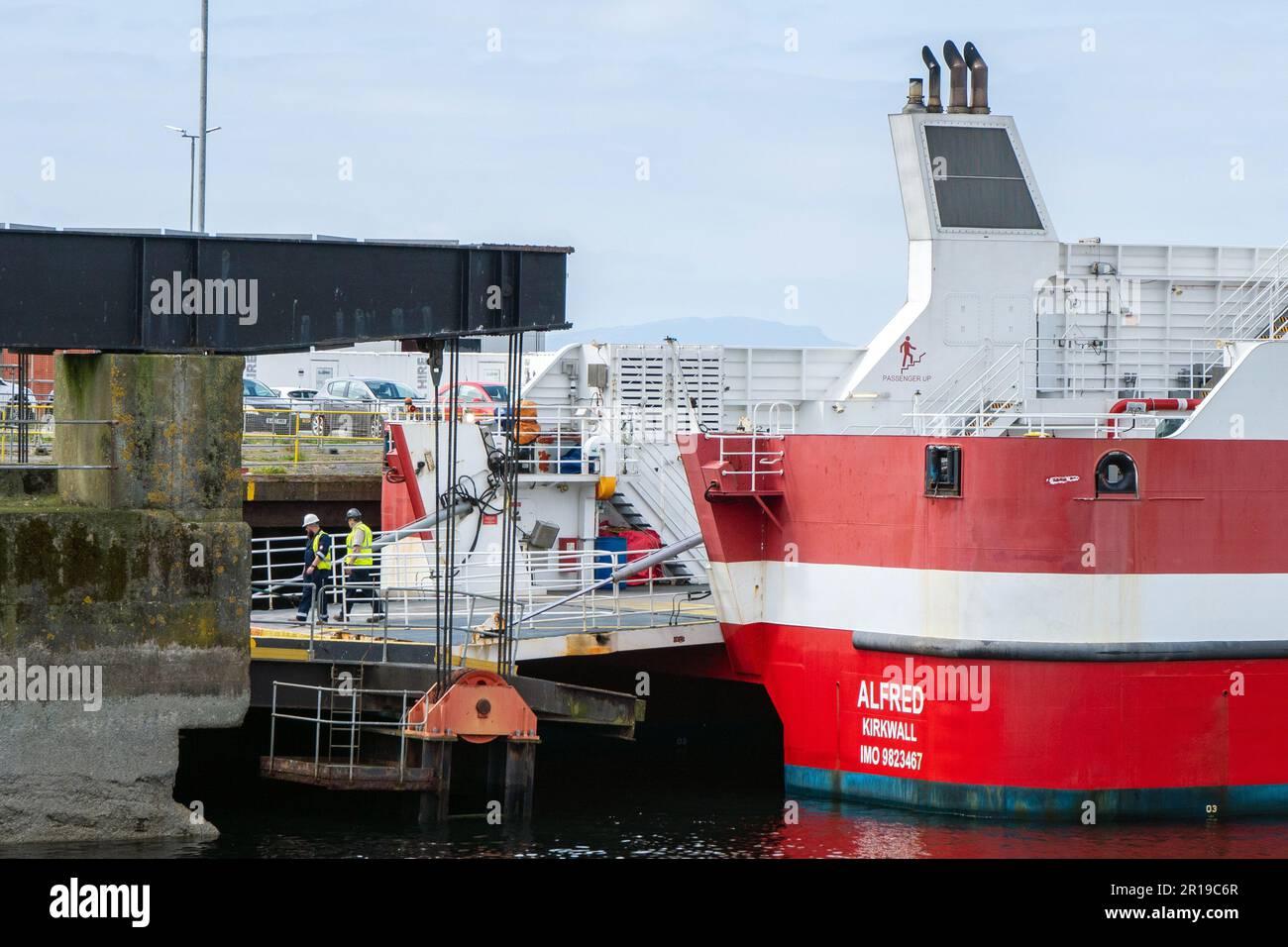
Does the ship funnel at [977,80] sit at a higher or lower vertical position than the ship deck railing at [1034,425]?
higher

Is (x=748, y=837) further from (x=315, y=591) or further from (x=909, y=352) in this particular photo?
(x=909, y=352)

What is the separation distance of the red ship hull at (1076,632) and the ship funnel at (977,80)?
23.3ft

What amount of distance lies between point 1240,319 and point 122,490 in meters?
15.9

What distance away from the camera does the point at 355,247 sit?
58.9 ft

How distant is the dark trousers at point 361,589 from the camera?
22.8m

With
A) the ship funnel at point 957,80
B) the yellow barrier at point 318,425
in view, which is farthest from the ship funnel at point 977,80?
the yellow barrier at point 318,425

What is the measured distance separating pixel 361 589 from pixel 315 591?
184cm

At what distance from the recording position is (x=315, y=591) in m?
22.4

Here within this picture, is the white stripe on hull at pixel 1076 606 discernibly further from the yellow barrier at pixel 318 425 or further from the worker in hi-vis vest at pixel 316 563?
the yellow barrier at pixel 318 425

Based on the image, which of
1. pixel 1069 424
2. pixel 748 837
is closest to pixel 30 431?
pixel 748 837

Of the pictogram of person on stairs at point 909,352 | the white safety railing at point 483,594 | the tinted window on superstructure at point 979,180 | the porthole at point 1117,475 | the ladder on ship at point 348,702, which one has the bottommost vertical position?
the ladder on ship at point 348,702
